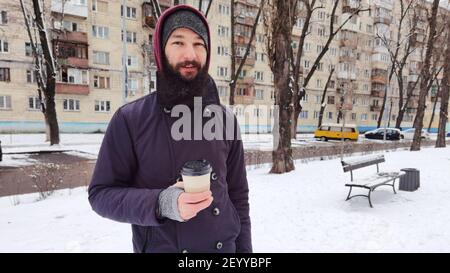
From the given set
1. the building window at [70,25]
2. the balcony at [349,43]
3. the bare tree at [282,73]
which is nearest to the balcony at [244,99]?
the balcony at [349,43]

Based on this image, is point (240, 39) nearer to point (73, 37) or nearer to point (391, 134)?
point (73, 37)

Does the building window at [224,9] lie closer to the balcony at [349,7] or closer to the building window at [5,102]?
the balcony at [349,7]

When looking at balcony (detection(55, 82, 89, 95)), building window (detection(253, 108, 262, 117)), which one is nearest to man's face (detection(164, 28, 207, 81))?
balcony (detection(55, 82, 89, 95))

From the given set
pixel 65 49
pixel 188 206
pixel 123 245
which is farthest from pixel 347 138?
pixel 188 206

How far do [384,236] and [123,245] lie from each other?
3934mm

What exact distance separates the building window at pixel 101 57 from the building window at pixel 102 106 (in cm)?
396

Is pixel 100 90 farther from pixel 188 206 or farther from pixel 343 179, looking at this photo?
pixel 188 206

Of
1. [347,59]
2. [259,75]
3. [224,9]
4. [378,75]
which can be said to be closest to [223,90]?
[259,75]

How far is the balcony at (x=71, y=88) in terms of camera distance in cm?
2798

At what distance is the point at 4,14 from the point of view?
26297 mm

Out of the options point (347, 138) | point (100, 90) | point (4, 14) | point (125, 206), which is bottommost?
point (347, 138)

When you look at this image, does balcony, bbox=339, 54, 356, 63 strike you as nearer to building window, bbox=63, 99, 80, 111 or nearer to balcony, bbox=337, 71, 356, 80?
balcony, bbox=337, 71, 356, 80

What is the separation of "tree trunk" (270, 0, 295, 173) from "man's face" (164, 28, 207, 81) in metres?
8.81

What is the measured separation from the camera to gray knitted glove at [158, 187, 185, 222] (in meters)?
1.36
